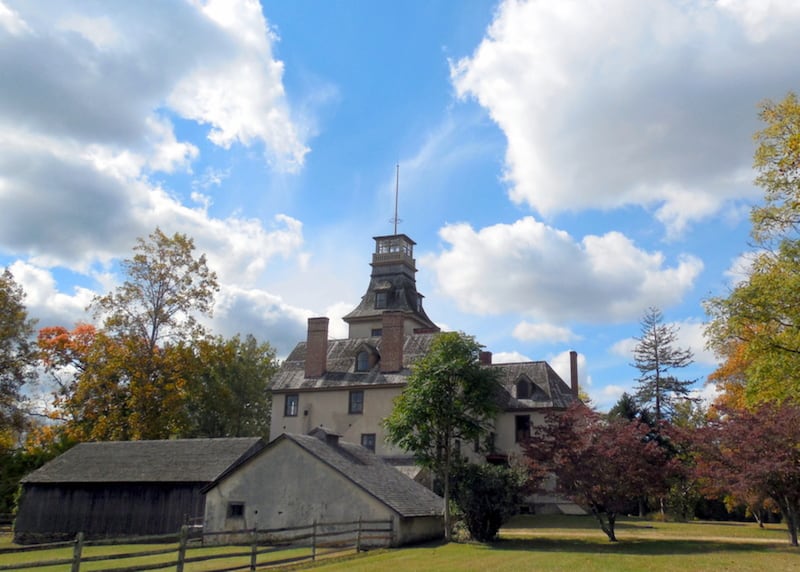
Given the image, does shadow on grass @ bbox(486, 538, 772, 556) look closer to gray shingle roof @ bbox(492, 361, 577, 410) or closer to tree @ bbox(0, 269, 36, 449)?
gray shingle roof @ bbox(492, 361, 577, 410)

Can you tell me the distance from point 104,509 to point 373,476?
13483 mm

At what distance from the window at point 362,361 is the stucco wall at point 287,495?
61.1ft

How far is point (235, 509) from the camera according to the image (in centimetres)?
2789

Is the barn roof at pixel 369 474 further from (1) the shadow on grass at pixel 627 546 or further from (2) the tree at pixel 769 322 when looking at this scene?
(2) the tree at pixel 769 322

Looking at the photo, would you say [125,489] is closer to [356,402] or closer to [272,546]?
[272,546]

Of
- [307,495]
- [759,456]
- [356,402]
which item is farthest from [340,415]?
[759,456]

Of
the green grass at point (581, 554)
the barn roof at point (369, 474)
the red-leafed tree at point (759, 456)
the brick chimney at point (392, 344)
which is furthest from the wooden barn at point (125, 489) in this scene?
the red-leafed tree at point (759, 456)

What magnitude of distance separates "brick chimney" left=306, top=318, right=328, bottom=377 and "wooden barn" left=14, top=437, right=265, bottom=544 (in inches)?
516

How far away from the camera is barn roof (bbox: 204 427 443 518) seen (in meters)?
26.3

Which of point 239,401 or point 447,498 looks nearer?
point 447,498

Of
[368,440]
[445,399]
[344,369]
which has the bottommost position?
[368,440]

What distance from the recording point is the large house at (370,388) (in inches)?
1706

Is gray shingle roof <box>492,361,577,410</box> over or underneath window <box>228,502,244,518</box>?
over

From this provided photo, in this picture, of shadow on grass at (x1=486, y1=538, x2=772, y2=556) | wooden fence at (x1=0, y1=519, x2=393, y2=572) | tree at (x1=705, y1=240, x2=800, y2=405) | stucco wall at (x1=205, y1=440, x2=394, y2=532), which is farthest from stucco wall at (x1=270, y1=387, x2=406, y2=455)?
tree at (x1=705, y1=240, x2=800, y2=405)
